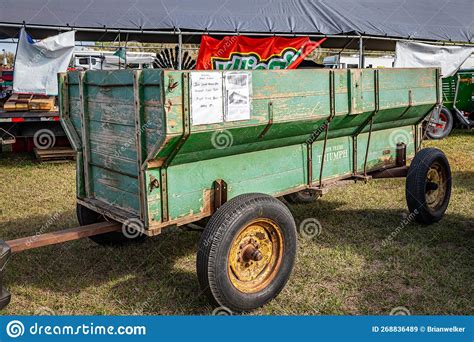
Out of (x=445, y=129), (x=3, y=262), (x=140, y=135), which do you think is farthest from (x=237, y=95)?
(x=445, y=129)

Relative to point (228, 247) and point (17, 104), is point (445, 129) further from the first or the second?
point (228, 247)

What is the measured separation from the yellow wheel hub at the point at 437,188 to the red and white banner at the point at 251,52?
17.7 feet

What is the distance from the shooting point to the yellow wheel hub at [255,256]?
352 cm

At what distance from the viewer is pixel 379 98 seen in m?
4.70

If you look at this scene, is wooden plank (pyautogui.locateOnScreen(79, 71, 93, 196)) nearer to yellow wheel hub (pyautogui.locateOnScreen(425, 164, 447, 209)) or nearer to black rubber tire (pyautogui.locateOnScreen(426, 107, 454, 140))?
yellow wheel hub (pyautogui.locateOnScreen(425, 164, 447, 209))

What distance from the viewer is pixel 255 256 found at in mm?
3527

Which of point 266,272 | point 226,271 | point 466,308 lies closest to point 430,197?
point 466,308

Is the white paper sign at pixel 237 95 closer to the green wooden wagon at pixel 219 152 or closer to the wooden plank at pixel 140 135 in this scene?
the green wooden wagon at pixel 219 152

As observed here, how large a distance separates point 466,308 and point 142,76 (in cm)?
281

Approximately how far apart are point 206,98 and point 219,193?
744 mm

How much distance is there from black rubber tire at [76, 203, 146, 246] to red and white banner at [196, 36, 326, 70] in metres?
6.31

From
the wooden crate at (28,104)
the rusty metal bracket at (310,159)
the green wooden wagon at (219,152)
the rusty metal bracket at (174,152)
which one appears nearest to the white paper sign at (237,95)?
the green wooden wagon at (219,152)

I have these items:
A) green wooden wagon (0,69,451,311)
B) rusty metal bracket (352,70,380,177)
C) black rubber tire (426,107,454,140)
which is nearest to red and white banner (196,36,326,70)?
black rubber tire (426,107,454,140)

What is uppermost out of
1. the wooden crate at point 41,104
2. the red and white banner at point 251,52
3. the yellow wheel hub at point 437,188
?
the red and white banner at point 251,52
